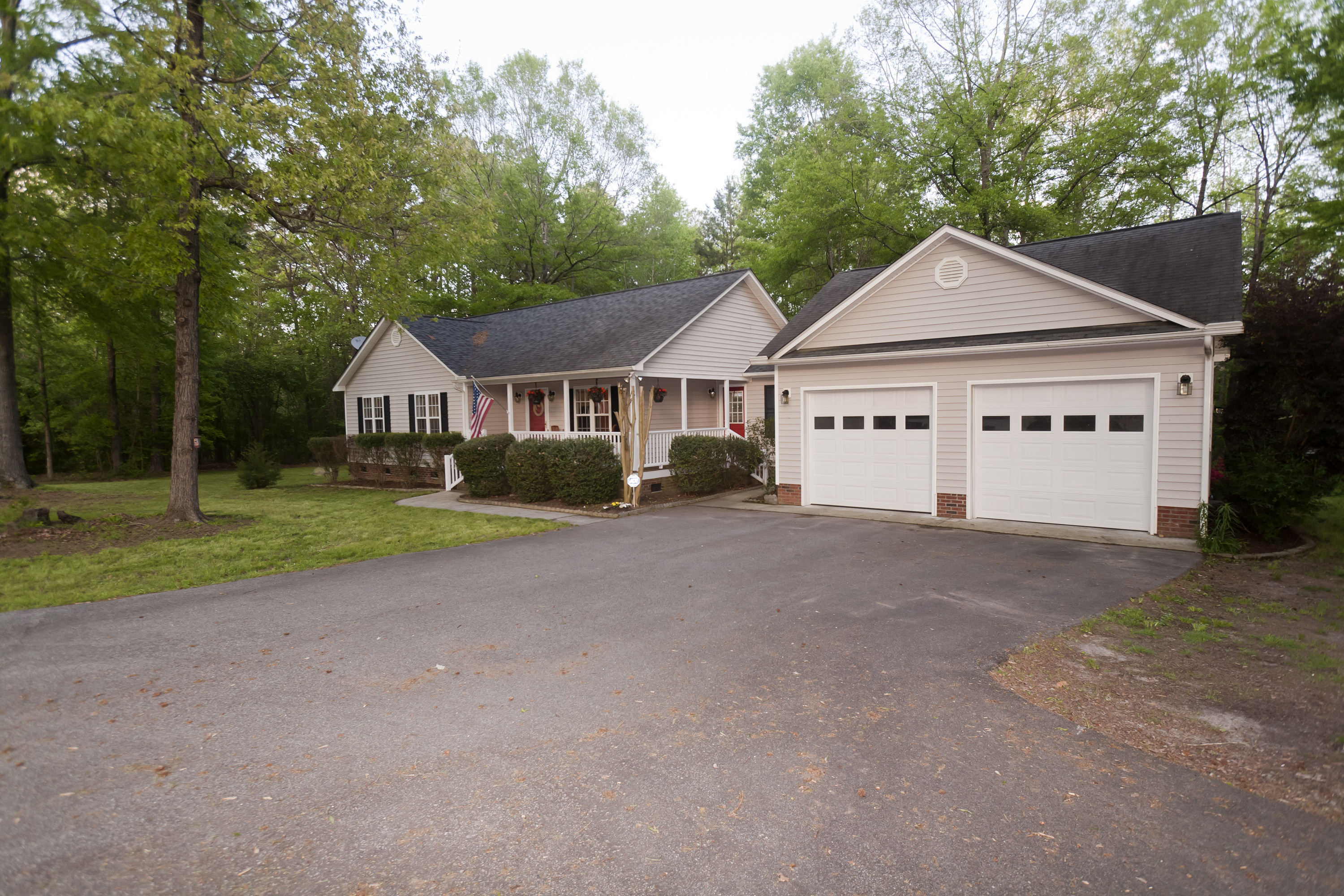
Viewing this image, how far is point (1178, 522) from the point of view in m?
9.67

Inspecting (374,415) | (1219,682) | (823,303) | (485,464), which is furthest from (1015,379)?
(374,415)

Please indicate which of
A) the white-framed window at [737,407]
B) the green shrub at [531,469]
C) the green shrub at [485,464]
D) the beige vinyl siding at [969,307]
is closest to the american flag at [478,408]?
the green shrub at [485,464]

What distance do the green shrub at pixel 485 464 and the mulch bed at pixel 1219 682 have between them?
1259cm

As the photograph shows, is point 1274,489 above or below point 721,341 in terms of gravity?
below

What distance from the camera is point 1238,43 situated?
2102 cm

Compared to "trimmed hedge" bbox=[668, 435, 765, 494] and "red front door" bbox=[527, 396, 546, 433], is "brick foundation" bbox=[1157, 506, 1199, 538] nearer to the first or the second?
"trimmed hedge" bbox=[668, 435, 765, 494]

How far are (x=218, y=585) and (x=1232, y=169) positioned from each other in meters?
31.1

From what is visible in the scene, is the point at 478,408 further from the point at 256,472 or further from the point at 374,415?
the point at 256,472

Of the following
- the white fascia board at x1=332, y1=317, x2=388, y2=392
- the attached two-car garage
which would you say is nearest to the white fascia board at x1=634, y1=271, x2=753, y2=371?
the attached two-car garage

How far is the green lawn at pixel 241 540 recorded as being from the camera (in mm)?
8195

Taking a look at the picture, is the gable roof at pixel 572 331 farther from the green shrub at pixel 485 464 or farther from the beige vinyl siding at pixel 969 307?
the beige vinyl siding at pixel 969 307

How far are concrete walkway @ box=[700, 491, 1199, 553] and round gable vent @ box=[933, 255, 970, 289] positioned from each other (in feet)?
13.5

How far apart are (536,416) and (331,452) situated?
7179 millimetres

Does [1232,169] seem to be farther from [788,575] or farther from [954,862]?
[954,862]
